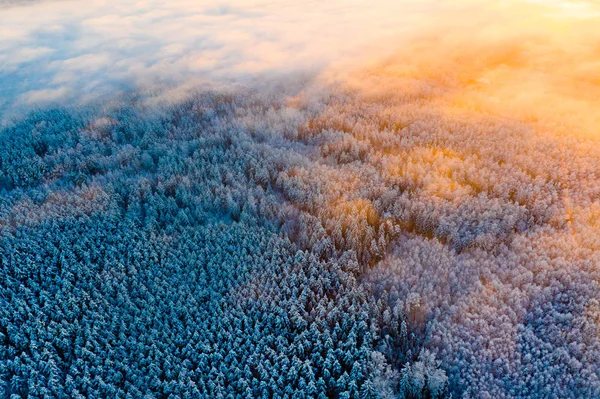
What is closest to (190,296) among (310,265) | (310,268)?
(310,268)

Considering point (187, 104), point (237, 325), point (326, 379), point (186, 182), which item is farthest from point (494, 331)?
point (187, 104)

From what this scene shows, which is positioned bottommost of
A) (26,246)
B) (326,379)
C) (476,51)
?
(326,379)

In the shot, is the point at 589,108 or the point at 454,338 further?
the point at 589,108

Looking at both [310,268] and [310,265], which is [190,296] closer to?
[310,268]

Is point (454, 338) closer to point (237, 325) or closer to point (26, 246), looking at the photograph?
point (237, 325)
